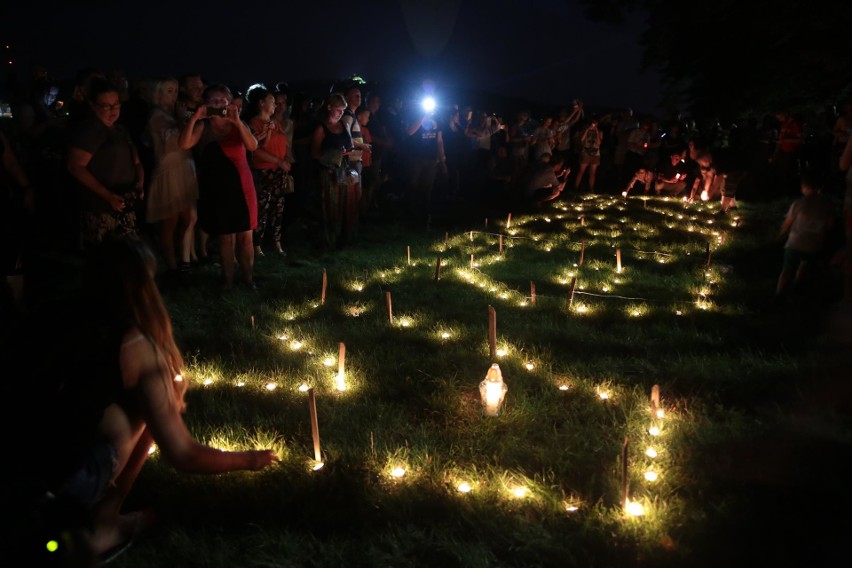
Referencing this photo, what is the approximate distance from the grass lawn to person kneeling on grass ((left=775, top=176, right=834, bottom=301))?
406mm

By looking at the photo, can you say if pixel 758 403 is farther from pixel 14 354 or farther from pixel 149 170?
pixel 149 170

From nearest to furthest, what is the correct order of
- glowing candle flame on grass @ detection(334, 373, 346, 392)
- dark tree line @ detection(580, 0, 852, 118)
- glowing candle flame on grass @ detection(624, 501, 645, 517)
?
glowing candle flame on grass @ detection(624, 501, 645, 517)
glowing candle flame on grass @ detection(334, 373, 346, 392)
dark tree line @ detection(580, 0, 852, 118)

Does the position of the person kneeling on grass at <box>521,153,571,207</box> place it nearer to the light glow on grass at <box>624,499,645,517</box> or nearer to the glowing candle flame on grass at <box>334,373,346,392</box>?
the glowing candle flame on grass at <box>334,373,346,392</box>

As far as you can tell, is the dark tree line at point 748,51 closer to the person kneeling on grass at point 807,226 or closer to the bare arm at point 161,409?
the person kneeling on grass at point 807,226

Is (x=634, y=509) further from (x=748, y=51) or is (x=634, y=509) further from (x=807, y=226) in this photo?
(x=748, y=51)

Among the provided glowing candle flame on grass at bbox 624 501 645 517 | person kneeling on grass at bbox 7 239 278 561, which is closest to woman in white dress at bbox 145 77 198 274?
person kneeling on grass at bbox 7 239 278 561

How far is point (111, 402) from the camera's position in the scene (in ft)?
6.91

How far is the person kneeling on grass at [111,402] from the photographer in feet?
6.36

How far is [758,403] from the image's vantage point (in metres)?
3.75

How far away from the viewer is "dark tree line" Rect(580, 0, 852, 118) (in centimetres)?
1126

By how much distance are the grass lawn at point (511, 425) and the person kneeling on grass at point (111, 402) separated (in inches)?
15.1

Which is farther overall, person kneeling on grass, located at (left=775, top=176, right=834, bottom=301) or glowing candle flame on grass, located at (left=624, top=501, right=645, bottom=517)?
person kneeling on grass, located at (left=775, top=176, right=834, bottom=301)

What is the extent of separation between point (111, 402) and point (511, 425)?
217 cm

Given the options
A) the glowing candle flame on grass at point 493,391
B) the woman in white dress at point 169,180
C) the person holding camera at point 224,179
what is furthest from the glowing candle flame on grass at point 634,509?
the woman in white dress at point 169,180
